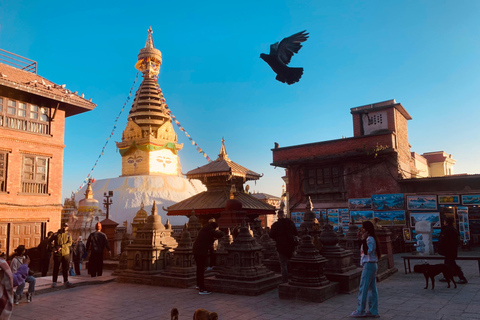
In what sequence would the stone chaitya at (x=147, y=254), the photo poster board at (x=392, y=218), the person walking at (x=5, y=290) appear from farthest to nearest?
the photo poster board at (x=392, y=218), the stone chaitya at (x=147, y=254), the person walking at (x=5, y=290)

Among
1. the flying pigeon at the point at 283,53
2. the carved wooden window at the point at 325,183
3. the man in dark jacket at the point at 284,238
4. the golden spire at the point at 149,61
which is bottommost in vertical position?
the man in dark jacket at the point at 284,238

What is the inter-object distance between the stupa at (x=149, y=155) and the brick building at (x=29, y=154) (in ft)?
64.1

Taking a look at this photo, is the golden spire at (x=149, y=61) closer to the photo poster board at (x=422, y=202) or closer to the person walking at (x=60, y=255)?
the photo poster board at (x=422, y=202)

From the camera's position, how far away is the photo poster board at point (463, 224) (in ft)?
61.9

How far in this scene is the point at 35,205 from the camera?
1762 cm

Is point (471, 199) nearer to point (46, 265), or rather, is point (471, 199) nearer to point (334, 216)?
point (334, 216)

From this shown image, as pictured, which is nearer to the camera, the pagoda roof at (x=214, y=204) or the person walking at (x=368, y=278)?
the person walking at (x=368, y=278)

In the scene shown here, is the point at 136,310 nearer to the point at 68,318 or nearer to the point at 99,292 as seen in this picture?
the point at 68,318

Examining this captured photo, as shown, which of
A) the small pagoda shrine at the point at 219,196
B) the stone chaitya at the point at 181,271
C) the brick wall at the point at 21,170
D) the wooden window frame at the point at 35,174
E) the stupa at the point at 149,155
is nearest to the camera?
the stone chaitya at the point at 181,271

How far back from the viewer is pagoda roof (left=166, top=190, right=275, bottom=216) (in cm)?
2239

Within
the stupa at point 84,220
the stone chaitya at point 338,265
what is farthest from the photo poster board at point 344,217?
the stupa at point 84,220

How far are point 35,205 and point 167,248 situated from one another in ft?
31.6

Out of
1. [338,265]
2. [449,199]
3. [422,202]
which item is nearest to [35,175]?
[338,265]

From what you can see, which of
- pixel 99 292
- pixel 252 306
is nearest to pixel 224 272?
pixel 252 306
